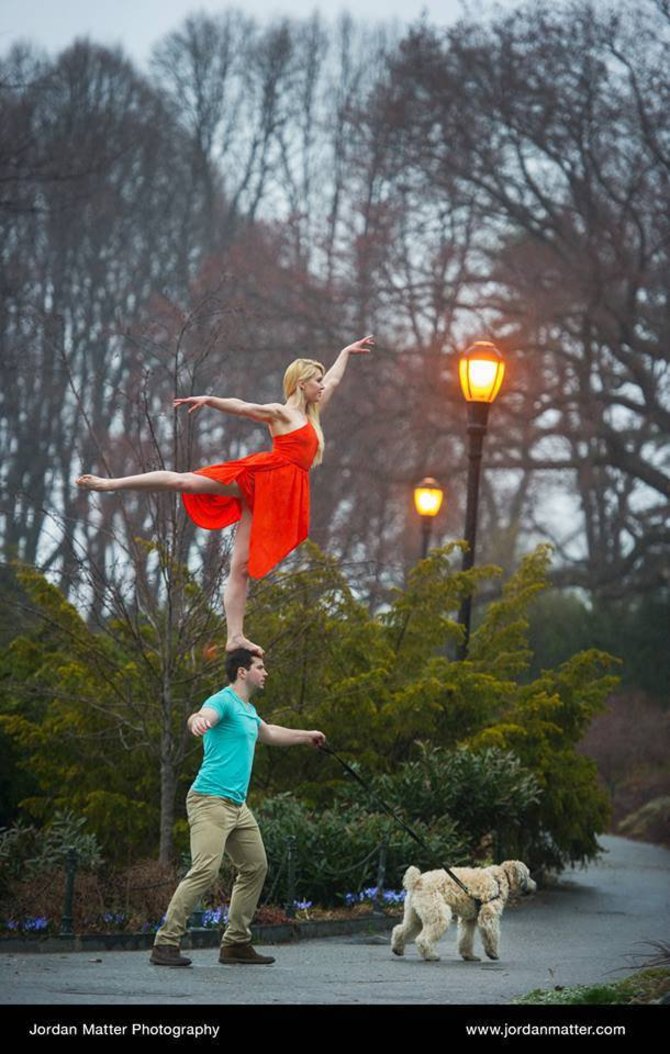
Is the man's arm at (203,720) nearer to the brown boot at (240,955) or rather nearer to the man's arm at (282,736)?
the man's arm at (282,736)

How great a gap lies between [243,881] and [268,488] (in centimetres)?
248

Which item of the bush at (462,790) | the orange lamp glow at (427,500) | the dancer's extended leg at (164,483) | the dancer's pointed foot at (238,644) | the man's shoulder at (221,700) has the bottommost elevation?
the bush at (462,790)

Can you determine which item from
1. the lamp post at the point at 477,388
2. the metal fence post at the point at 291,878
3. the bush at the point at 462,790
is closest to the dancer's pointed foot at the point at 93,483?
the metal fence post at the point at 291,878

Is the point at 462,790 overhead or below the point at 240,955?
overhead

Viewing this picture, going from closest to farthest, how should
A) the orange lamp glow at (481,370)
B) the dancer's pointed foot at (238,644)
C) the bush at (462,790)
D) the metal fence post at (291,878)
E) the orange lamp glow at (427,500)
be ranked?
1. the dancer's pointed foot at (238,644)
2. the metal fence post at (291,878)
3. the bush at (462,790)
4. the orange lamp glow at (481,370)
5. the orange lamp glow at (427,500)

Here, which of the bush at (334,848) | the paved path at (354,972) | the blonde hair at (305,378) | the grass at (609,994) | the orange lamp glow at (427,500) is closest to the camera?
the grass at (609,994)

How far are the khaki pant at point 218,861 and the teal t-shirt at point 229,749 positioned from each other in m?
0.07

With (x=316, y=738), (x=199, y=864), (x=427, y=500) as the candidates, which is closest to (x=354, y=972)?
(x=199, y=864)

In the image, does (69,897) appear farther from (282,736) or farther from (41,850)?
(282,736)

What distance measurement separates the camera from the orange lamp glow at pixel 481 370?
1802 centimetres

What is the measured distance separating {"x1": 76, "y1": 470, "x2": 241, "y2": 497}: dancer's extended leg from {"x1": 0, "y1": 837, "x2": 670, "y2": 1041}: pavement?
242 cm

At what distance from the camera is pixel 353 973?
10.2 meters

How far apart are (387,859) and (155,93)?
3337 cm
